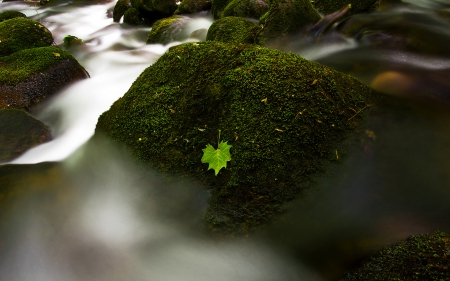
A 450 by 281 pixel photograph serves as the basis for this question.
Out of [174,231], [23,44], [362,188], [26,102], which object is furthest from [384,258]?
[23,44]

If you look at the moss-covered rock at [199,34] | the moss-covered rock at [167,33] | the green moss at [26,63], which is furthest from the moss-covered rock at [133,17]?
the green moss at [26,63]

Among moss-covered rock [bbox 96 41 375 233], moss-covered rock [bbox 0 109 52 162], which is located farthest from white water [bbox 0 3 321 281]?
moss-covered rock [bbox 96 41 375 233]

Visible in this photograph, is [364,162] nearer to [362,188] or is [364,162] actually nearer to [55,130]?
[362,188]

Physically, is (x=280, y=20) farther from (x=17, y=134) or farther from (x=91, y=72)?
(x=17, y=134)

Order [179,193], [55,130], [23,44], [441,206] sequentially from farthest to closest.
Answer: [23,44]
[55,130]
[179,193]
[441,206]

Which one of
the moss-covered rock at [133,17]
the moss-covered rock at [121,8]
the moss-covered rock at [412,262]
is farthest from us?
the moss-covered rock at [121,8]

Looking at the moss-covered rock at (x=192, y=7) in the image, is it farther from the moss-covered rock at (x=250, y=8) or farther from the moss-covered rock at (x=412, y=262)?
the moss-covered rock at (x=412, y=262)
